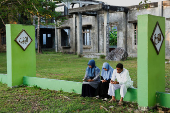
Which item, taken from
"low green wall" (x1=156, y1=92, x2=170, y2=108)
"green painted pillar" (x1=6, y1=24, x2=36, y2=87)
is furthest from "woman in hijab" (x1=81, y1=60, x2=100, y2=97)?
"green painted pillar" (x1=6, y1=24, x2=36, y2=87)

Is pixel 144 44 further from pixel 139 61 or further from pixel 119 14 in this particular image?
pixel 119 14

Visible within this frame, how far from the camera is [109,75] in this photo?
5352 millimetres

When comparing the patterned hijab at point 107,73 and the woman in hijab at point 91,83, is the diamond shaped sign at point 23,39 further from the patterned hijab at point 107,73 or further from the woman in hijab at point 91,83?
the patterned hijab at point 107,73

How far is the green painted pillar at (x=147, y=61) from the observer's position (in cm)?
432

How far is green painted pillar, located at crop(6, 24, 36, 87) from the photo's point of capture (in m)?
6.75

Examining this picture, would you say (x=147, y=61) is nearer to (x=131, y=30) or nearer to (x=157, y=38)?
(x=157, y=38)

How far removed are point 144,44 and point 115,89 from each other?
1.24 meters

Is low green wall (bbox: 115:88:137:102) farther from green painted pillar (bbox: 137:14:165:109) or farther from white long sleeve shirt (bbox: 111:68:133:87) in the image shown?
green painted pillar (bbox: 137:14:165:109)

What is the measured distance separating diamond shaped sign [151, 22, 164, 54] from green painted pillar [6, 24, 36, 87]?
4.09m

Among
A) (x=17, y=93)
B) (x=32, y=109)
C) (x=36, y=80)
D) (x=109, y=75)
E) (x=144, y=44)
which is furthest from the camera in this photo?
(x=36, y=80)

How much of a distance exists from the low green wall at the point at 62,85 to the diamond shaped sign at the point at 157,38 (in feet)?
3.37

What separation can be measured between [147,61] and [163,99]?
0.82m

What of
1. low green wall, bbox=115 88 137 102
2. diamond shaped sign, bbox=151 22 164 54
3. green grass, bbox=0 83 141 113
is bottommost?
green grass, bbox=0 83 141 113

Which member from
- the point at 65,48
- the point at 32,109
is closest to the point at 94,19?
A: the point at 65,48
